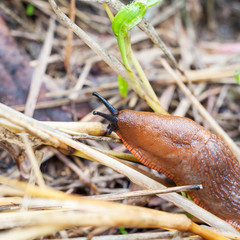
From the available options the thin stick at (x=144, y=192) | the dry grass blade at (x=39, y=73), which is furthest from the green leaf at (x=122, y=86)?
the thin stick at (x=144, y=192)

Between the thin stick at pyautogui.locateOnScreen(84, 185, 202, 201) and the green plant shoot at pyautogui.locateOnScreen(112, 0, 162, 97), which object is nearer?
the thin stick at pyautogui.locateOnScreen(84, 185, 202, 201)

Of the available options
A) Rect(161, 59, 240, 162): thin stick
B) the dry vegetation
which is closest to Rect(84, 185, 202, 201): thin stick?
the dry vegetation

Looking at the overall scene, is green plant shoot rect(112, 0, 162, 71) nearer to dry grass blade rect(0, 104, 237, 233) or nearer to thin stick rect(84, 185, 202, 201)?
dry grass blade rect(0, 104, 237, 233)

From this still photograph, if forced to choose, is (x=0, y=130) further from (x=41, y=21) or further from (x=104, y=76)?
(x=41, y=21)

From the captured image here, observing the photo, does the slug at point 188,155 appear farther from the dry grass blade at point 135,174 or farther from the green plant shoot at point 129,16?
the green plant shoot at point 129,16

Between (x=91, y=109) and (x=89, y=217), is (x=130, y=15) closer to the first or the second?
(x=91, y=109)

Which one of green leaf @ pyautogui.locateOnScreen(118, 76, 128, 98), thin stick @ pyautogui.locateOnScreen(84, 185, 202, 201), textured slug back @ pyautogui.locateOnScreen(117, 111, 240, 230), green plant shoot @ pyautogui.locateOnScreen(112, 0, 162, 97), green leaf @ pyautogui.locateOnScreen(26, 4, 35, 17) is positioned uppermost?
green leaf @ pyautogui.locateOnScreen(26, 4, 35, 17)
